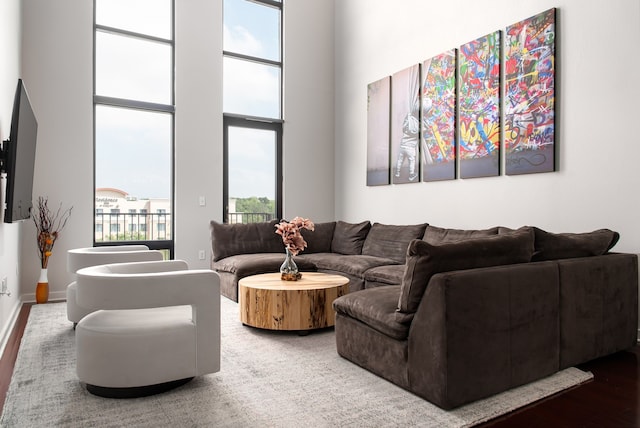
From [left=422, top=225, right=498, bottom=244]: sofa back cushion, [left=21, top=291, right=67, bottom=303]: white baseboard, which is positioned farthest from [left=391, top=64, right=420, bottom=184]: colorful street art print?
[left=21, top=291, right=67, bottom=303]: white baseboard

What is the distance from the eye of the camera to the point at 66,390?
2.29 metres

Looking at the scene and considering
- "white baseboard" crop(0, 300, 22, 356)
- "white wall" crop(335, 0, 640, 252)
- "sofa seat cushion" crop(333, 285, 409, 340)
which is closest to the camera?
"sofa seat cushion" crop(333, 285, 409, 340)

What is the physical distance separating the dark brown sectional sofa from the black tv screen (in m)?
2.17

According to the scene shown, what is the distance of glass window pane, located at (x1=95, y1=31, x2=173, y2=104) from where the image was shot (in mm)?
5145

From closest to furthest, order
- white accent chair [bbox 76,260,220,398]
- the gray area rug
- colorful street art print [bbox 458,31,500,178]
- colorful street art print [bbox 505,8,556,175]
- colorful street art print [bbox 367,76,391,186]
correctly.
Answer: the gray area rug, white accent chair [bbox 76,260,220,398], colorful street art print [bbox 505,8,556,175], colorful street art print [bbox 458,31,500,178], colorful street art print [bbox 367,76,391,186]

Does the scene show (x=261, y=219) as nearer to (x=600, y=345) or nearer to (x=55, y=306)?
(x=55, y=306)

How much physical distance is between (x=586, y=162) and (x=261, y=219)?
4.17m

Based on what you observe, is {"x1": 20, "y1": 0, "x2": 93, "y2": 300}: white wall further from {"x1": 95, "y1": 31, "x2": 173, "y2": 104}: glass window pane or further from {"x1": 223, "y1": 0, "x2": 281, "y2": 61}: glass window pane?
{"x1": 223, "y1": 0, "x2": 281, "y2": 61}: glass window pane

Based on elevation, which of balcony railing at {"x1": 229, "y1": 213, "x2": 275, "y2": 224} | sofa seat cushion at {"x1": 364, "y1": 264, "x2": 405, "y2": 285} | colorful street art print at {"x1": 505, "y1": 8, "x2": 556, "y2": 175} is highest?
colorful street art print at {"x1": 505, "y1": 8, "x2": 556, "y2": 175}

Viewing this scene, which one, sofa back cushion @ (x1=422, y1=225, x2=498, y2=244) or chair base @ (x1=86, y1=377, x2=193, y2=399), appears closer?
chair base @ (x1=86, y1=377, x2=193, y2=399)

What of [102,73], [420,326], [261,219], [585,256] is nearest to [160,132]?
[102,73]

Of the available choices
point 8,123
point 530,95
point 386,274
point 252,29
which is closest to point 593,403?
point 386,274

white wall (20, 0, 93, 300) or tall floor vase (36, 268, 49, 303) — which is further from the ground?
white wall (20, 0, 93, 300)

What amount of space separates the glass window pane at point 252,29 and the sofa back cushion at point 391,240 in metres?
3.12
